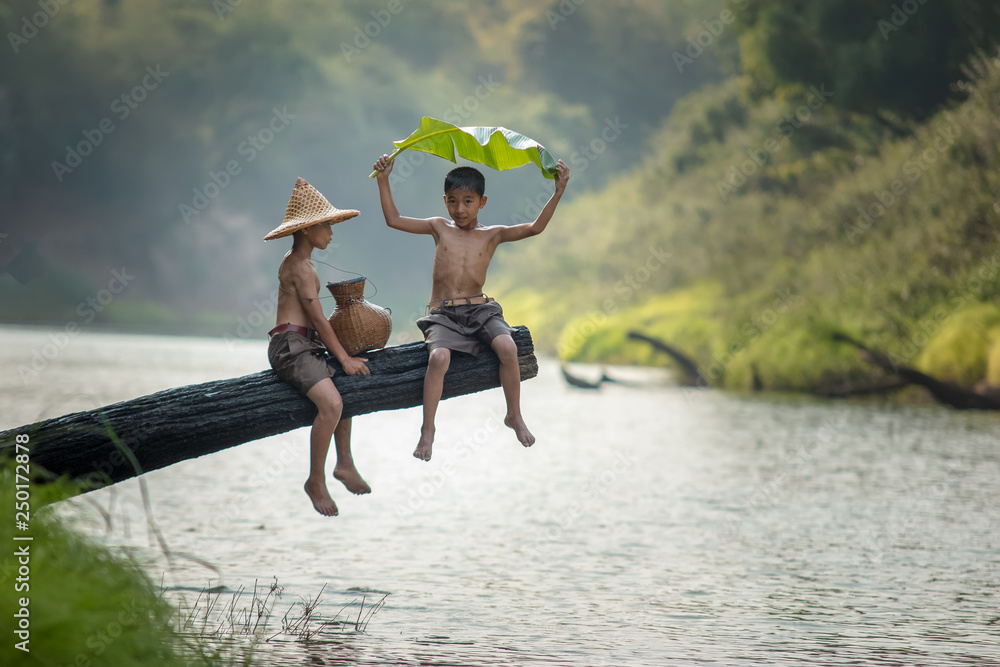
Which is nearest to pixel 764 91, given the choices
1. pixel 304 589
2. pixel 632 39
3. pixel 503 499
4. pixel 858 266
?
pixel 858 266

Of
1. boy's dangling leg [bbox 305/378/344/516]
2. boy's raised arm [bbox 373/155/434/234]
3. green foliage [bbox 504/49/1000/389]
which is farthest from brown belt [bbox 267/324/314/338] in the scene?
green foliage [bbox 504/49/1000/389]

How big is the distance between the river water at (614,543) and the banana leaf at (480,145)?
2873 mm

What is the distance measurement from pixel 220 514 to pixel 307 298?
263 inches

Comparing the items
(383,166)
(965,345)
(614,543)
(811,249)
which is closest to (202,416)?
(383,166)

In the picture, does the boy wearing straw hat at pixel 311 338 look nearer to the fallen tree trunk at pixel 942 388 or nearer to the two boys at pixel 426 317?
the two boys at pixel 426 317

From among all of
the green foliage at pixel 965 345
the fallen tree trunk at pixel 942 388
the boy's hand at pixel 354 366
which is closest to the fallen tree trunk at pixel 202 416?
the boy's hand at pixel 354 366

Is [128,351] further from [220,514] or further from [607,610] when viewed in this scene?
[607,610]

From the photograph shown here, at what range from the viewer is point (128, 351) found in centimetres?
5653

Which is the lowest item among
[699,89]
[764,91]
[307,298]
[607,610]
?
[607,610]

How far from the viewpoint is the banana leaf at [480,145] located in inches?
260

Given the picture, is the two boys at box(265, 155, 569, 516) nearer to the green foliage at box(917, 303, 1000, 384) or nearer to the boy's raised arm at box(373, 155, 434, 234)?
the boy's raised arm at box(373, 155, 434, 234)

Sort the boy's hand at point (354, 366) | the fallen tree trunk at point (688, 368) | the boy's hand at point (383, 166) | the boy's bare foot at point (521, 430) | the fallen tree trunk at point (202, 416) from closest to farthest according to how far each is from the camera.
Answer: the fallen tree trunk at point (202, 416) → the boy's hand at point (354, 366) → the boy's hand at point (383, 166) → the boy's bare foot at point (521, 430) → the fallen tree trunk at point (688, 368)

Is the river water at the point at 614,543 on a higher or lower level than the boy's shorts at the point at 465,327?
A: lower

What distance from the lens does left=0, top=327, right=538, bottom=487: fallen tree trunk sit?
19.6ft
